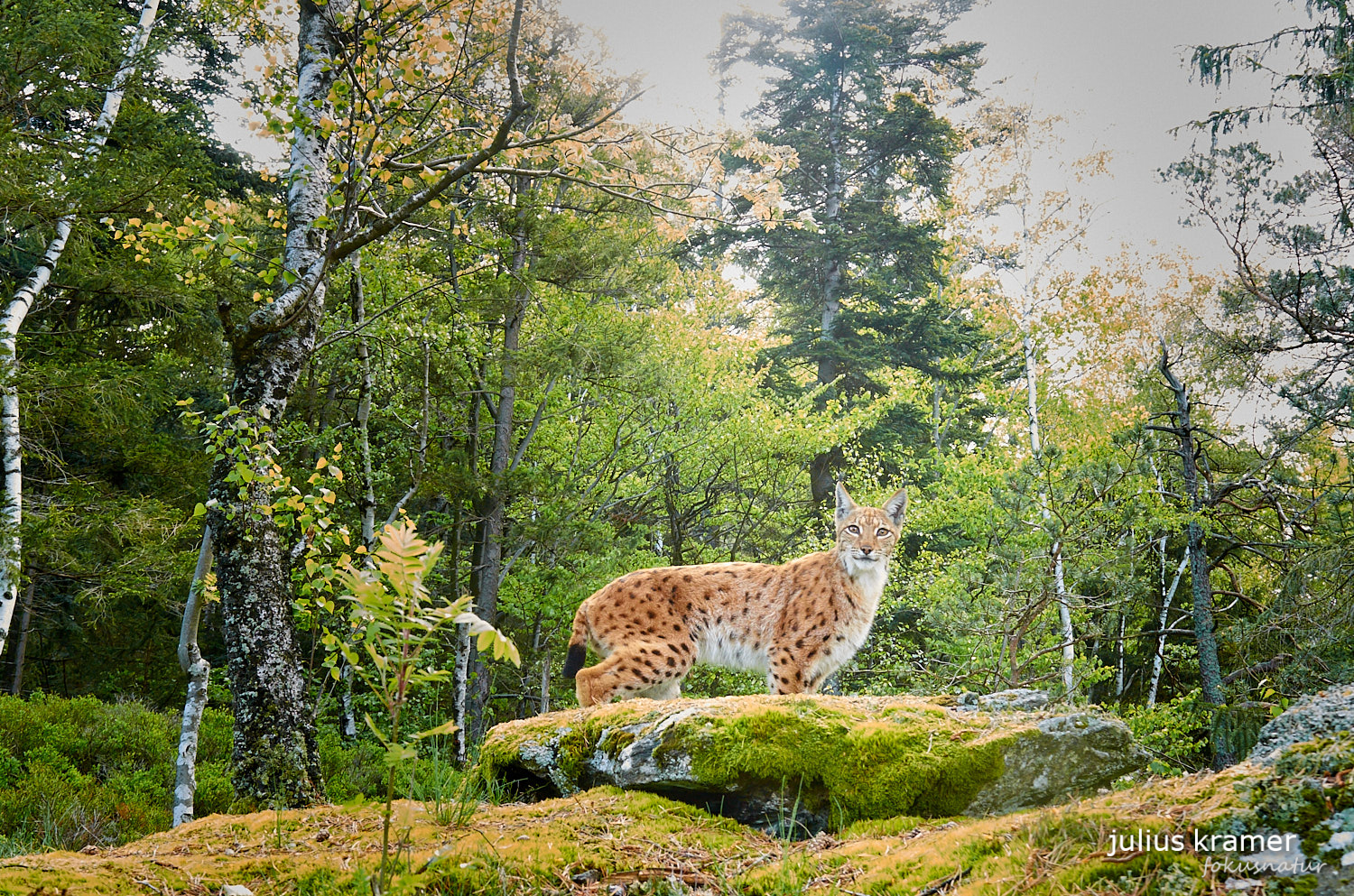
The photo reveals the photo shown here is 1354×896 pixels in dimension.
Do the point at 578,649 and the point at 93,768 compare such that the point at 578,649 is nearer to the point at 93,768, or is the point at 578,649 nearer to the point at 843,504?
the point at 843,504

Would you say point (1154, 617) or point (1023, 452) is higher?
point (1023, 452)

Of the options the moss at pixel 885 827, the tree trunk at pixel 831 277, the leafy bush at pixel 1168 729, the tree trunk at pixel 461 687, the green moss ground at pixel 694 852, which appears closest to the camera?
the green moss ground at pixel 694 852

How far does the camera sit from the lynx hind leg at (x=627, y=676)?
6320 mm

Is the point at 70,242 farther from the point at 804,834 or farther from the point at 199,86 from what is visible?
the point at 804,834

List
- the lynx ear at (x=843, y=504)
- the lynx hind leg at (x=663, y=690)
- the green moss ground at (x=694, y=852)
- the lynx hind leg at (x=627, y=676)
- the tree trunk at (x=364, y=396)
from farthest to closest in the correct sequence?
the tree trunk at (x=364, y=396) < the lynx ear at (x=843, y=504) < the lynx hind leg at (x=663, y=690) < the lynx hind leg at (x=627, y=676) < the green moss ground at (x=694, y=852)

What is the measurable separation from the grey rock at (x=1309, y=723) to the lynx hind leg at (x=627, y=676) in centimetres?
428

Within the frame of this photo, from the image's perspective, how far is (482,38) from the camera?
24.1 feet

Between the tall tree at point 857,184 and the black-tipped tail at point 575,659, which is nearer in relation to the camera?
the black-tipped tail at point 575,659

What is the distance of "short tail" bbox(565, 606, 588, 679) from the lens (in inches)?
266

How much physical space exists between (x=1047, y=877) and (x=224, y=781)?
36.8 ft

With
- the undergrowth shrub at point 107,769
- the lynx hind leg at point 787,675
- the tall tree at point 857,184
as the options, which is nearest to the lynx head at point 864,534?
the lynx hind leg at point 787,675

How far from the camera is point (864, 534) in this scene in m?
7.19

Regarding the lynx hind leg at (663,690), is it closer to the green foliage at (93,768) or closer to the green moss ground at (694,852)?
the green moss ground at (694,852)

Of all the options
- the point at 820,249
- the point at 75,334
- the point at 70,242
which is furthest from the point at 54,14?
the point at 820,249
